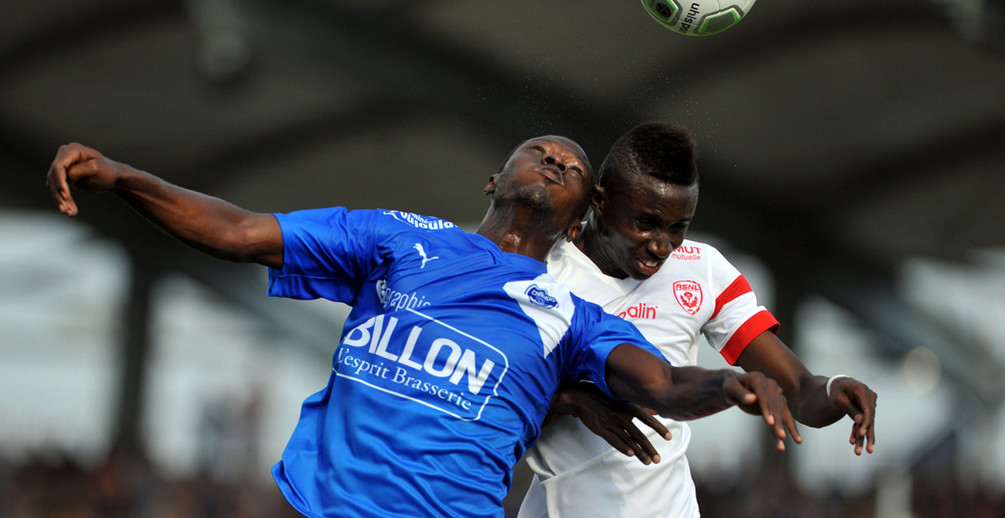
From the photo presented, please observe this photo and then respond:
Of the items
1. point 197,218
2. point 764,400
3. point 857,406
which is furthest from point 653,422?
point 197,218

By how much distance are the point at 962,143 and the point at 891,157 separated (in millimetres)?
709

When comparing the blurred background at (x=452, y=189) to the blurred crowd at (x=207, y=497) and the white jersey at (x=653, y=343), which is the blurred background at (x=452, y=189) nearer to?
the blurred crowd at (x=207, y=497)

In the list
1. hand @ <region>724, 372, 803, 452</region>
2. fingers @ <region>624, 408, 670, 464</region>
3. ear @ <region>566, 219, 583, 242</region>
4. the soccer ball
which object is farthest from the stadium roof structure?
hand @ <region>724, 372, 803, 452</region>

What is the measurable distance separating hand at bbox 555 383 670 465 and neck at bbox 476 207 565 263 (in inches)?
17.8

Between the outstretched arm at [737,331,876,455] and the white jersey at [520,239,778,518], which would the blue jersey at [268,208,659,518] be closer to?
the white jersey at [520,239,778,518]

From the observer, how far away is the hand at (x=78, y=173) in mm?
2254

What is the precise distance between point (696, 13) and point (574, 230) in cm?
95

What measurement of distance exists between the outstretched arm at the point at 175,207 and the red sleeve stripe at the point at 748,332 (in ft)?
4.81

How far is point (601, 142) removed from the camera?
7.05m

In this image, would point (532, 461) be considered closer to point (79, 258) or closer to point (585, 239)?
point (585, 239)

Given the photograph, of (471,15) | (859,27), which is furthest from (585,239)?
(859,27)

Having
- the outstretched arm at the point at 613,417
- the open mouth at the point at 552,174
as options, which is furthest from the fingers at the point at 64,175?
the outstretched arm at the point at 613,417

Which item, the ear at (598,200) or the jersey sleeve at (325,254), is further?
the ear at (598,200)

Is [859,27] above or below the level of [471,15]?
above
